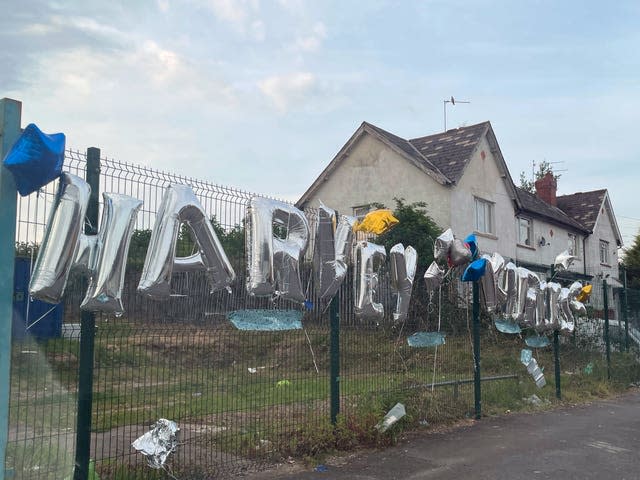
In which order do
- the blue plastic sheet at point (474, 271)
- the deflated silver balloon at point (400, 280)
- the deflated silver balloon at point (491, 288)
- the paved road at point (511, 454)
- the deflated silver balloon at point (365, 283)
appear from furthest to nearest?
the deflated silver balloon at point (491, 288) < the blue plastic sheet at point (474, 271) < the deflated silver balloon at point (400, 280) < the deflated silver balloon at point (365, 283) < the paved road at point (511, 454)

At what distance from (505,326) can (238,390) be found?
544 centimetres

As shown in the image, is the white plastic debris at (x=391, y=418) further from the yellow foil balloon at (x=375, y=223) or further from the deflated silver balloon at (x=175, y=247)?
the deflated silver balloon at (x=175, y=247)

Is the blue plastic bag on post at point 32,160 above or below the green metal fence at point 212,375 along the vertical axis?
above

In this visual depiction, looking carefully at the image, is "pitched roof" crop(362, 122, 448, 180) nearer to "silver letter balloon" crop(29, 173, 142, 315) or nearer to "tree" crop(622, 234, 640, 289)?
"silver letter balloon" crop(29, 173, 142, 315)

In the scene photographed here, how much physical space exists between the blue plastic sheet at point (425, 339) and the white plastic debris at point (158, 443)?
3.73 m

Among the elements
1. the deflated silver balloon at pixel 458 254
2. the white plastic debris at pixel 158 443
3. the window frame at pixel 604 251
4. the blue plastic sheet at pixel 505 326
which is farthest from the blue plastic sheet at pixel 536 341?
the window frame at pixel 604 251

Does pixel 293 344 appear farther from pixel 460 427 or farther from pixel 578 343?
pixel 578 343

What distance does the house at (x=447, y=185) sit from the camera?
66.9 ft

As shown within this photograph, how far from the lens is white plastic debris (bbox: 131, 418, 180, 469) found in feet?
15.6

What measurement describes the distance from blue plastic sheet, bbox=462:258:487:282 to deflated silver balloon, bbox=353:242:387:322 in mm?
2044

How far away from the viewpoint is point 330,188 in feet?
74.5

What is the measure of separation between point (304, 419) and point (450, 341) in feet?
9.58

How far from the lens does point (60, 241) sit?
13.6ft

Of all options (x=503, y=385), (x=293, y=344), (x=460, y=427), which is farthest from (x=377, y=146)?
(x=293, y=344)
